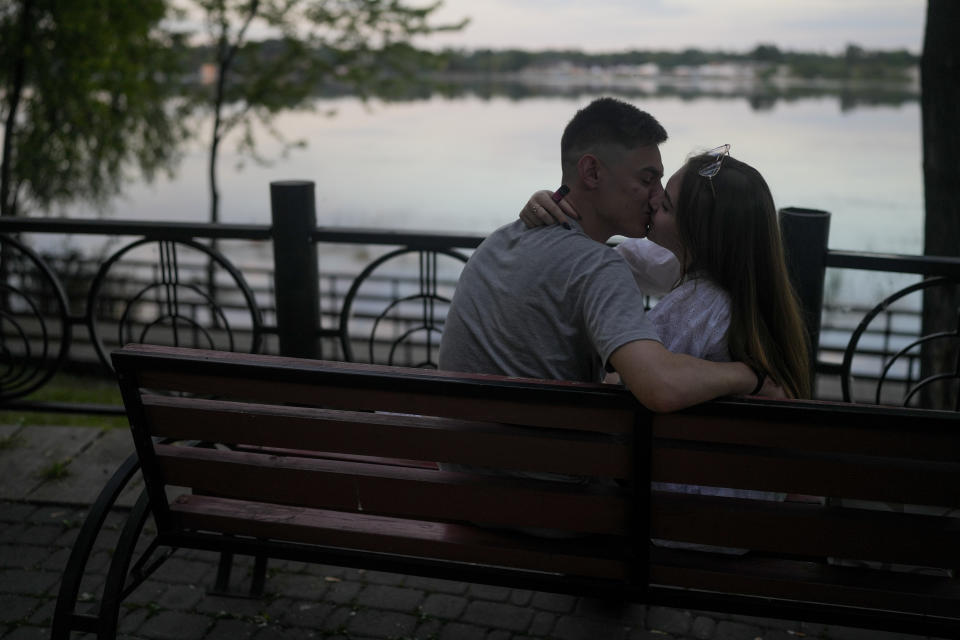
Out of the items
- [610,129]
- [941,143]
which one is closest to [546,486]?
[610,129]

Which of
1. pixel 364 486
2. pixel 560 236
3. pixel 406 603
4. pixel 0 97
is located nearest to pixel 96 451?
pixel 406 603

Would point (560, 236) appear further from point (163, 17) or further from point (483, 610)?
point (163, 17)

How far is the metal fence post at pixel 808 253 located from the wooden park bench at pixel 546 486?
1546 mm

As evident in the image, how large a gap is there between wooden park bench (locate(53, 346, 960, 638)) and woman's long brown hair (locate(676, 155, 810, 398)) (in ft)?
1.21

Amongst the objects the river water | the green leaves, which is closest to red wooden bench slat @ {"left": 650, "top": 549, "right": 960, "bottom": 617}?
the green leaves

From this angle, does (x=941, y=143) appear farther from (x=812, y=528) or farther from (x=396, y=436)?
(x=396, y=436)

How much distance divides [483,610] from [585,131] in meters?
1.72

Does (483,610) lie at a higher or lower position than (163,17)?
lower

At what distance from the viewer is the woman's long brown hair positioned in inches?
90.6

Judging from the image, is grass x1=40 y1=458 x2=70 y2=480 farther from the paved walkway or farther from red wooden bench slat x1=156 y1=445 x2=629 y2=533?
red wooden bench slat x1=156 y1=445 x2=629 y2=533

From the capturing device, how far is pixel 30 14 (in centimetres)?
2023

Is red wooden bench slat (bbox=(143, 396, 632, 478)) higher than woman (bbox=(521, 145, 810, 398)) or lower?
lower

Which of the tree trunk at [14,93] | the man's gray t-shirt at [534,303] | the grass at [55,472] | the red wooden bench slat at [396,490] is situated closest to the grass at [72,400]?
the grass at [55,472]

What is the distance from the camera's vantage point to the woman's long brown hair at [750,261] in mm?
2301
